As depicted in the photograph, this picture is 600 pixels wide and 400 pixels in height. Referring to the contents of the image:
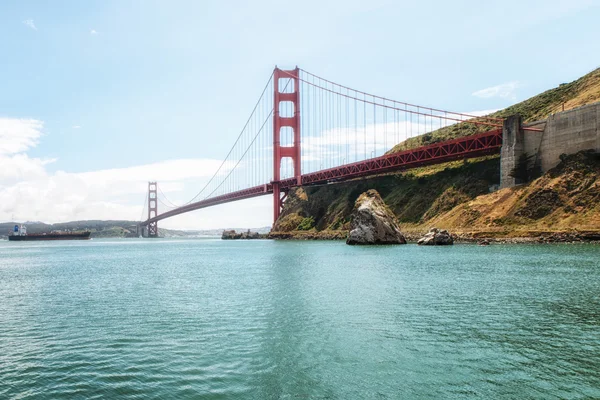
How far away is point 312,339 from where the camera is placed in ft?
39.4

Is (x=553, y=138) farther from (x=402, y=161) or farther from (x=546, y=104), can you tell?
(x=402, y=161)

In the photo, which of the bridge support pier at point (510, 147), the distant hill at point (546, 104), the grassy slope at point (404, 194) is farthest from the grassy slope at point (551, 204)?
the distant hill at point (546, 104)

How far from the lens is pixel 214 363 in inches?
396

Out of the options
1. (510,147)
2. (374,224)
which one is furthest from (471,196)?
(374,224)

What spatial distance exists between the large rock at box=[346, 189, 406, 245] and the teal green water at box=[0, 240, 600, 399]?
30.3 m

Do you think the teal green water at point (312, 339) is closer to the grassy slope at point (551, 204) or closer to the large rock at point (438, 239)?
the grassy slope at point (551, 204)

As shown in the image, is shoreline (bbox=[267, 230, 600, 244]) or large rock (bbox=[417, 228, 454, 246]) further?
large rock (bbox=[417, 228, 454, 246])

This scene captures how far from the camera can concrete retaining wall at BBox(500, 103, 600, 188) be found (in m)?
48.5

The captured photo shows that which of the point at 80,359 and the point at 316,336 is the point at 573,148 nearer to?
the point at 316,336

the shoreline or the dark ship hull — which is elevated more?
the shoreline

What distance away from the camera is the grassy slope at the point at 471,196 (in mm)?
47281

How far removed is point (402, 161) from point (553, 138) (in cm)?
2519

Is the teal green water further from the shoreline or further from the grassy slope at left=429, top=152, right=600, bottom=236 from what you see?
the grassy slope at left=429, top=152, right=600, bottom=236

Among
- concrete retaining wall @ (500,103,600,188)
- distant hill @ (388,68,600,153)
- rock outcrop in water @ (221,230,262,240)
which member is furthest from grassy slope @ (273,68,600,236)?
rock outcrop in water @ (221,230,262,240)
